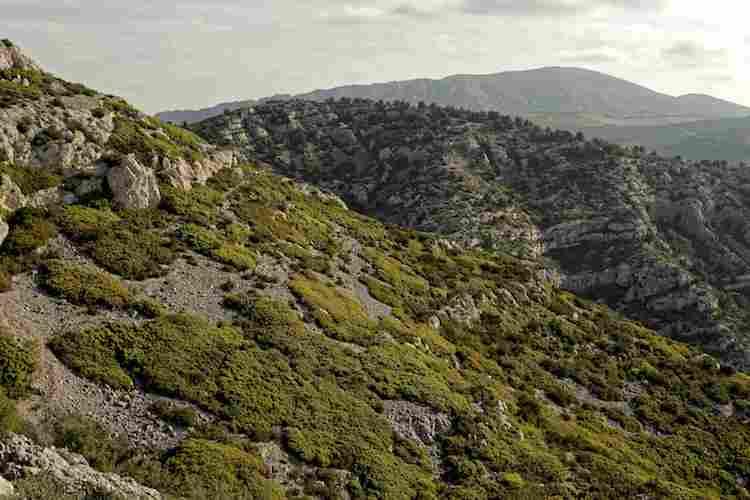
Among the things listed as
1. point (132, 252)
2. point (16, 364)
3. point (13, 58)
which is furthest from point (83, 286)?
point (13, 58)

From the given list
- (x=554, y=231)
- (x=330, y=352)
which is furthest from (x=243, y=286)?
(x=554, y=231)

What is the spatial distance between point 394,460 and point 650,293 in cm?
11945

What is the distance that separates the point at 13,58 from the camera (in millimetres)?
58375

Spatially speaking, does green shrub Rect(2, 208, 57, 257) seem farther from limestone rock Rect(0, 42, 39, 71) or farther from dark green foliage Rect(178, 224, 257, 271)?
limestone rock Rect(0, 42, 39, 71)

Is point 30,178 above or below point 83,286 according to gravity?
above

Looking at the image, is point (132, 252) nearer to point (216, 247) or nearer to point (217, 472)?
point (216, 247)

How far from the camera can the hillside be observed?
23062 millimetres

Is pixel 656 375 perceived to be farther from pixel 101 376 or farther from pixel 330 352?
pixel 101 376

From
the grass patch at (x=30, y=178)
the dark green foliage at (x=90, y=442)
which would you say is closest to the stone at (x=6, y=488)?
the dark green foliage at (x=90, y=442)

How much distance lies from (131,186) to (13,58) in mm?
30794

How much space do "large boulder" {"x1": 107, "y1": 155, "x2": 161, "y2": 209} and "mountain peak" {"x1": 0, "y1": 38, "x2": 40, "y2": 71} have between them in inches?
1013

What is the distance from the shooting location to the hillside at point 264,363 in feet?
75.7

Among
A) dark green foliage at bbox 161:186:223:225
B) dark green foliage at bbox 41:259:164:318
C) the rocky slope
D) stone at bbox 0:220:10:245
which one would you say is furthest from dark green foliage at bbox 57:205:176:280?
the rocky slope

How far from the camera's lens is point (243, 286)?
38.9 m
